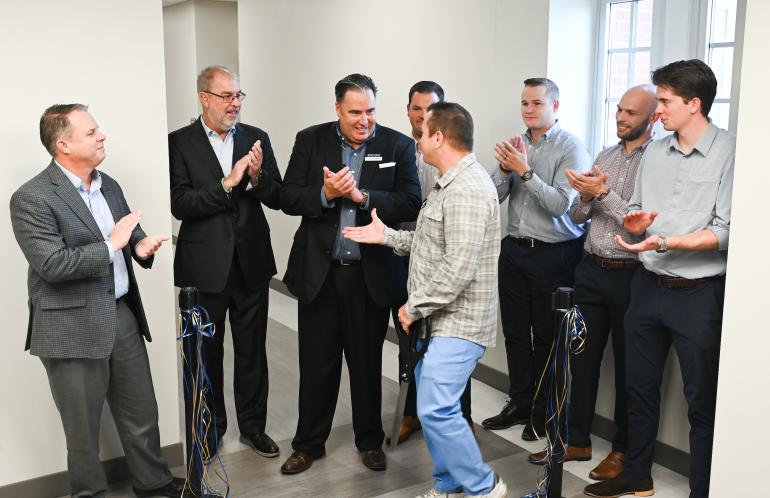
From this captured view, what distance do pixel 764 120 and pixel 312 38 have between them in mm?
4962

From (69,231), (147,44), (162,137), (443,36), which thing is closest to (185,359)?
(69,231)

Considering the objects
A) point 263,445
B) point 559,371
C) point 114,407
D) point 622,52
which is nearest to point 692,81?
point 559,371

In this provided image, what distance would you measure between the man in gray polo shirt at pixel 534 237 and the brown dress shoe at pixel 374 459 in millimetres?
790

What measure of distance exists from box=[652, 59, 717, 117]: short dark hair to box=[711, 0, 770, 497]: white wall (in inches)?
12.5

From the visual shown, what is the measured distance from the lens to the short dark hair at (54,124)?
315cm

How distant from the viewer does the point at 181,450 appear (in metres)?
4.08

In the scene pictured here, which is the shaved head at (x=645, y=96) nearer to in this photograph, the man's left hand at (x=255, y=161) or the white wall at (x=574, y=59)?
the white wall at (x=574, y=59)

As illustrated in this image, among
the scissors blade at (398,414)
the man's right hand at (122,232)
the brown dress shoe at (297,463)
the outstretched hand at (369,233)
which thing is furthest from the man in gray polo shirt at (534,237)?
the man's right hand at (122,232)

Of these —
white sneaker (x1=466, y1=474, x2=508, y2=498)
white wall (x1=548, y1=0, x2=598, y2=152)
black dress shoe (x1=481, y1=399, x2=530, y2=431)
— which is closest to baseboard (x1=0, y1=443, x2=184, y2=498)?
white sneaker (x1=466, y1=474, x2=508, y2=498)

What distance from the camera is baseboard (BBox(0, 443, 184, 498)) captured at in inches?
143

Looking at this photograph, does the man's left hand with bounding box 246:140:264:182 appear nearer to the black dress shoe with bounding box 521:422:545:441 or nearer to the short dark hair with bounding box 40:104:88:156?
the short dark hair with bounding box 40:104:88:156

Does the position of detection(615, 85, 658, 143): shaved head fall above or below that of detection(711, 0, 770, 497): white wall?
above

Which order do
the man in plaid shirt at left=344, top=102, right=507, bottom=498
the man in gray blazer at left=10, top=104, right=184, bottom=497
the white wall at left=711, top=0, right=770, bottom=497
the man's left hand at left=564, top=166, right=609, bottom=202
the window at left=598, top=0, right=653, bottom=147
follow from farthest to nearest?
the window at left=598, top=0, right=653, bottom=147 < the man's left hand at left=564, top=166, right=609, bottom=202 < the man in plaid shirt at left=344, top=102, right=507, bottom=498 < the man in gray blazer at left=10, top=104, right=184, bottom=497 < the white wall at left=711, top=0, right=770, bottom=497

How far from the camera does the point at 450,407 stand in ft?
10.9
